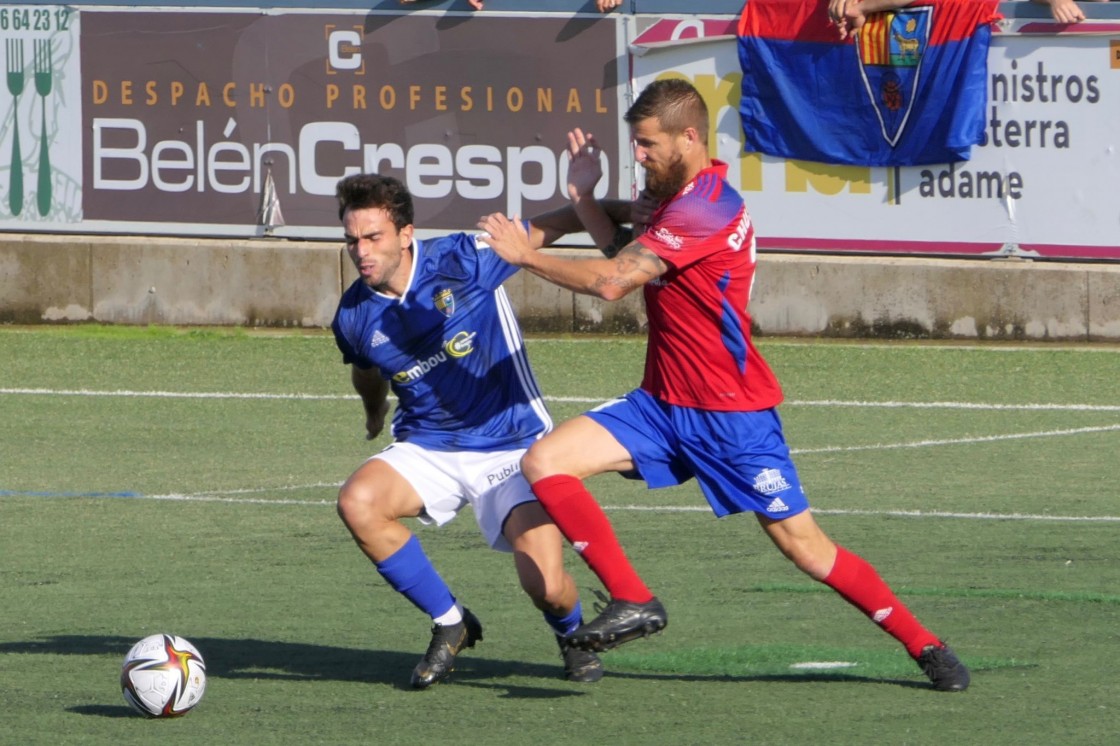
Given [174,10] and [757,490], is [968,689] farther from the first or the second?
[174,10]

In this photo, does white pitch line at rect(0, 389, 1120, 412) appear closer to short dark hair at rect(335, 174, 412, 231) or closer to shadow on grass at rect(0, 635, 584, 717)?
shadow on grass at rect(0, 635, 584, 717)

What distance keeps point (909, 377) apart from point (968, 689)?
26.0ft

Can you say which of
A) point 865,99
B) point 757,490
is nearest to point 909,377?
point 865,99

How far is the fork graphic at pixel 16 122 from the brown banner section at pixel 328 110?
22.6 inches

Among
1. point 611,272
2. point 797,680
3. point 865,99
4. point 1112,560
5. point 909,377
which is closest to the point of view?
point 611,272

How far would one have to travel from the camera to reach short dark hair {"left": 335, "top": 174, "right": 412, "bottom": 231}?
22.5ft

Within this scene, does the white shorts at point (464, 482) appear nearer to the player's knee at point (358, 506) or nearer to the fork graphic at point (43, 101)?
the player's knee at point (358, 506)

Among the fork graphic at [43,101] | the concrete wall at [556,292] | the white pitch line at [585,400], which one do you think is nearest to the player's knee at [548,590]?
the white pitch line at [585,400]

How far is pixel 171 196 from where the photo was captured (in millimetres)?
17188

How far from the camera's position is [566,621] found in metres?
6.83

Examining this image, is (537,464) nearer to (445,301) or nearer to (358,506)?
(358,506)

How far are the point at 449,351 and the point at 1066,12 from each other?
9.29m

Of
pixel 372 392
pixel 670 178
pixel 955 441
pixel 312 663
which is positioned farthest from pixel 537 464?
pixel 955 441

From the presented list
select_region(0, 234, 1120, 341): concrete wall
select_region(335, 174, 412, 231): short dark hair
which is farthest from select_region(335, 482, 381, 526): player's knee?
select_region(0, 234, 1120, 341): concrete wall
